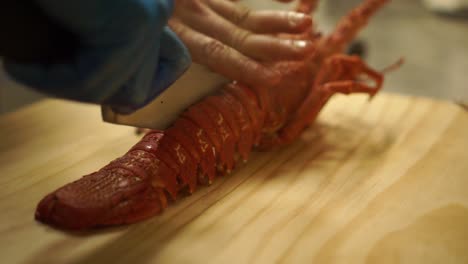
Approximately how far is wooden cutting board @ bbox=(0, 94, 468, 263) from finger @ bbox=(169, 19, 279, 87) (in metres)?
0.21

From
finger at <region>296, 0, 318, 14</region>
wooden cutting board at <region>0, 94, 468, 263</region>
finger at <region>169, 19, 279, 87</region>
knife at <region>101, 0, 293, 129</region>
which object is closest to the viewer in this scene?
wooden cutting board at <region>0, 94, 468, 263</region>

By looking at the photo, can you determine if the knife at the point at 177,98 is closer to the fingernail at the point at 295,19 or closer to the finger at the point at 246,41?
the finger at the point at 246,41

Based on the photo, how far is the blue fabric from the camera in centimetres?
60

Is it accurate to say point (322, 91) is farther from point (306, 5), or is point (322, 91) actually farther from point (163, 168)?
point (163, 168)

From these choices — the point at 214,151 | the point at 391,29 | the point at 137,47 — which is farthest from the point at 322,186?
the point at 391,29

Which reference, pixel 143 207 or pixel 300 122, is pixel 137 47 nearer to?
pixel 143 207

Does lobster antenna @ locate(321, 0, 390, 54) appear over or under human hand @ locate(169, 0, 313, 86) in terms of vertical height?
under

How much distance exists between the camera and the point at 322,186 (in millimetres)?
1053

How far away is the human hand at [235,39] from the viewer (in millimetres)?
1033

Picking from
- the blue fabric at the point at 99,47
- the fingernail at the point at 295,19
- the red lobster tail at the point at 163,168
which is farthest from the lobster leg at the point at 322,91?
the blue fabric at the point at 99,47

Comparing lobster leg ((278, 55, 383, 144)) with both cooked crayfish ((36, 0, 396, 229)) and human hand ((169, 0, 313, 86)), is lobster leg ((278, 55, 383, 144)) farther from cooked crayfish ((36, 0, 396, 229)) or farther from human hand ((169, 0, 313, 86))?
human hand ((169, 0, 313, 86))

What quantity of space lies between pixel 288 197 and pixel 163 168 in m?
0.25

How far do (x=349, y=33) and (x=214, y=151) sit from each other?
24.3 inches

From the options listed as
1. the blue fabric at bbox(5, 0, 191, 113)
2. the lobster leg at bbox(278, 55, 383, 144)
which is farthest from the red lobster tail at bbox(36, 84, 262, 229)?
the blue fabric at bbox(5, 0, 191, 113)
